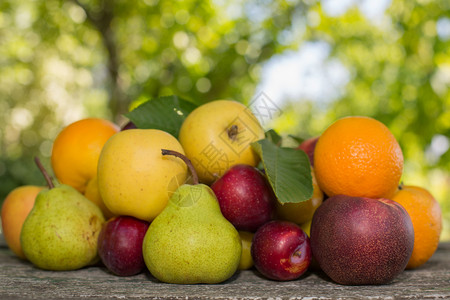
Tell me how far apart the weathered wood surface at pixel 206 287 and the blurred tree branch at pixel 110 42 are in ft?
8.52

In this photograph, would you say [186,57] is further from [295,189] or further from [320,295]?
[320,295]

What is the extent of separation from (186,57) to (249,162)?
2.59 m

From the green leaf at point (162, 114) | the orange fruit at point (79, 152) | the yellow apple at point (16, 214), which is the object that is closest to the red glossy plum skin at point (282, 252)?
the green leaf at point (162, 114)

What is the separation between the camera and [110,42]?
3.65 m

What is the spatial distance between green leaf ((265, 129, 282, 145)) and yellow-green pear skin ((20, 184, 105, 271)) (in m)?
0.60

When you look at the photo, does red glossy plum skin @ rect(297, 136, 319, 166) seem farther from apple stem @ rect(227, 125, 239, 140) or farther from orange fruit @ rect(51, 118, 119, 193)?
orange fruit @ rect(51, 118, 119, 193)

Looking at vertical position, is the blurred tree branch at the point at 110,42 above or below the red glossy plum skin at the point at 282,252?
above

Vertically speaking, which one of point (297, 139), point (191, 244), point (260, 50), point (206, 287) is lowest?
point (206, 287)

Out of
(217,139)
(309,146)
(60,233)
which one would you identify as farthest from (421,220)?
(60,233)

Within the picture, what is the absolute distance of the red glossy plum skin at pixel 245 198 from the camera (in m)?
1.05

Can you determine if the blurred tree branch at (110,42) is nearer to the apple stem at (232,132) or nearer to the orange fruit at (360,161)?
the apple stem at (232,132)

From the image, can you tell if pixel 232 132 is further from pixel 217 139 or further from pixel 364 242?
pixel 364 242

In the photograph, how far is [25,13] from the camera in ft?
18.3

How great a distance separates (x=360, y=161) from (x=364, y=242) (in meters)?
0.22
